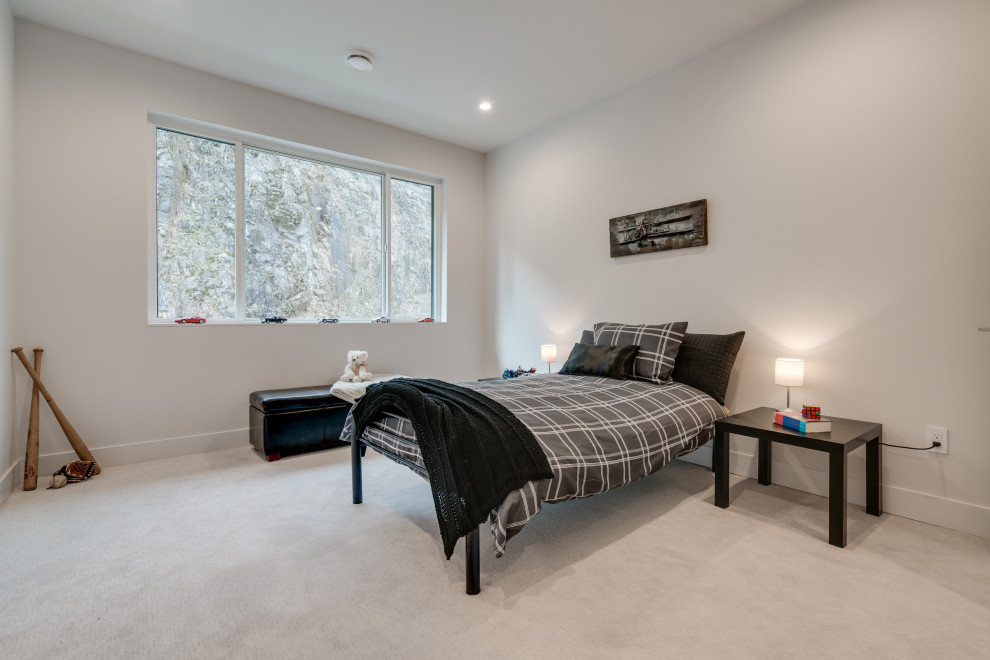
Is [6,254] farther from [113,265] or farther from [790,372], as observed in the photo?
[790,372]

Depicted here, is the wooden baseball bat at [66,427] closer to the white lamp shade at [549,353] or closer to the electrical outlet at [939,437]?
the white lamp shade at [549,353]

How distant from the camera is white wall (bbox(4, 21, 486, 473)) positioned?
9.64ft

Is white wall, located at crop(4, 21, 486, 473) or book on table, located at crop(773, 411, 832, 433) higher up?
white wall, located at crop(4, 21, 486, 473)

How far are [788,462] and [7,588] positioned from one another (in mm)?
3784

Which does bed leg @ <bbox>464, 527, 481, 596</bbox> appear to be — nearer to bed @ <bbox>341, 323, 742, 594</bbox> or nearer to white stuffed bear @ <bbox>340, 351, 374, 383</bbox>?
bed @ <bbox>341, 323, 742, 594</bbox>

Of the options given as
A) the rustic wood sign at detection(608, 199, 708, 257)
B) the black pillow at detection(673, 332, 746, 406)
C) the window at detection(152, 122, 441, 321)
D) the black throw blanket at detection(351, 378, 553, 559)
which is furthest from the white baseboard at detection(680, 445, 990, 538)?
the window at detection(152, 122, 441, 321)

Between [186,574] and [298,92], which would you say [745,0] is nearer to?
[298,92]

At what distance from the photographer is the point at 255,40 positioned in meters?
3.09

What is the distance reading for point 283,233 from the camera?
402cm

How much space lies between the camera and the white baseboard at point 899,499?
7.25 feet

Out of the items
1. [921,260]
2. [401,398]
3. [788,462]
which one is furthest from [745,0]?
[401,398]

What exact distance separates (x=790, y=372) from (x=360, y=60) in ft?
11.4

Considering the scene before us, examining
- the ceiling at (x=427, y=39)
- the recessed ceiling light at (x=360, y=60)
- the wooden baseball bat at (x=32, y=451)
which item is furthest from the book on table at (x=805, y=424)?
the wooden baseball bat at (x=32, y=451)

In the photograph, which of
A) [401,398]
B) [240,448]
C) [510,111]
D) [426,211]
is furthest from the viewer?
[426,211]
